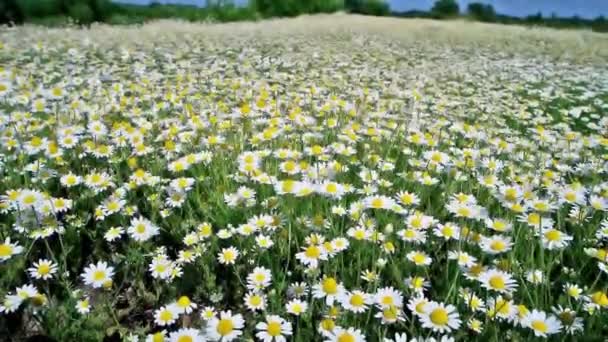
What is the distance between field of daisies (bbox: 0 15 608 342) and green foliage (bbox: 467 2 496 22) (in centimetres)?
3550

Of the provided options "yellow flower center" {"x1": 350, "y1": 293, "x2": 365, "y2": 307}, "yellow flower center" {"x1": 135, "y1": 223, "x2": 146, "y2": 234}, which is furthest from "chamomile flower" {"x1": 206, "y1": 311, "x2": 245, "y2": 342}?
"yellow flower center" {"x1": 135, "y1": 223, "x2": 146, "y2": 234}

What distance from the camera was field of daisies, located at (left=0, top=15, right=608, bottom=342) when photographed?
186 cm

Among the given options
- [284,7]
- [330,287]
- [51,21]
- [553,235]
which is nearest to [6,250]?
[330,287]

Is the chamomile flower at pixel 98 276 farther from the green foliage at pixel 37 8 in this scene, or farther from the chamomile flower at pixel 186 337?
the green foliage at pixel 37 8

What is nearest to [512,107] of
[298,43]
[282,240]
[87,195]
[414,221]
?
[414,221]

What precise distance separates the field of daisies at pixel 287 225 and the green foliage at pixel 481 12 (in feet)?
116

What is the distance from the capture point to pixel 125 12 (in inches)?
982

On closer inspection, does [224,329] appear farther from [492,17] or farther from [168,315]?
[492,17]

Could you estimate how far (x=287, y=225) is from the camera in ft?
8.04

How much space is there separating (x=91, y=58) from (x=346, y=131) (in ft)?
19.4

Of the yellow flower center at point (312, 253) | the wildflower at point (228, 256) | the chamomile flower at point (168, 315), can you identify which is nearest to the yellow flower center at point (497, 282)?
the yellow flower center at point (312, 253)

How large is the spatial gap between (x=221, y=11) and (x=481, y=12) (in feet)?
77.6

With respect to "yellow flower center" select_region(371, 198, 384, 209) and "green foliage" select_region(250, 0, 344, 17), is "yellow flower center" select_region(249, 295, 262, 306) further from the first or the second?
"green foliage" select_region(250, 0, 344, 17)

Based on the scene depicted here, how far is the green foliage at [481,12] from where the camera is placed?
3625 centimetres
